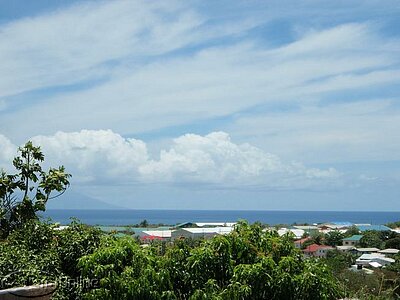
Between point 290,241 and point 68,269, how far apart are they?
258cm

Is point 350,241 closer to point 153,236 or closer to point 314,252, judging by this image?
point 314,252

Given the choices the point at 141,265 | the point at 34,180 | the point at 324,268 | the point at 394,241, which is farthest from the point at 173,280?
the point at 394,241

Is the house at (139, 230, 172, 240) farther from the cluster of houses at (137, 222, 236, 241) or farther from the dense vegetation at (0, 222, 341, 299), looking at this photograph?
the dense vegetation at (0, 222, 341, 299)

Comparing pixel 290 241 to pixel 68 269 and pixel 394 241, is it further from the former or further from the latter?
pixel 394 241

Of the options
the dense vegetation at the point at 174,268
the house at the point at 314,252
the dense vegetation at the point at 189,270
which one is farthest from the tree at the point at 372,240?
the dense vegetation at the point at 189,270

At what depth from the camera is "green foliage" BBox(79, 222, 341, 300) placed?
5664mm

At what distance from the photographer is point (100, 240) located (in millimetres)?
7039

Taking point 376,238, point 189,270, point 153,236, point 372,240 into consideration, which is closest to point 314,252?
point 153,236

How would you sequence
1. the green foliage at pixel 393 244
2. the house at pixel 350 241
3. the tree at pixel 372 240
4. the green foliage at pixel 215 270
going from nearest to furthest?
the green foliage at pixel 215 270
the green foliage at pixel 393 244
the tree at pixel 372 240
the house at pixel 350 241

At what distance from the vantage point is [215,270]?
6070 mm

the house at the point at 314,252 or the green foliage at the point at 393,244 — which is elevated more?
the house at the point at 314,252

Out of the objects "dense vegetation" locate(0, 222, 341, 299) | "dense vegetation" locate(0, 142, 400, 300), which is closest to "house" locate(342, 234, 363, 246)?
"dense vegetation" locate(0, 142, 400, 300)

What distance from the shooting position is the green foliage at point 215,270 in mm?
5664

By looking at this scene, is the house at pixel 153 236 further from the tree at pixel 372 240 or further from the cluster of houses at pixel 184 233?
the tree at pixel 372 240
